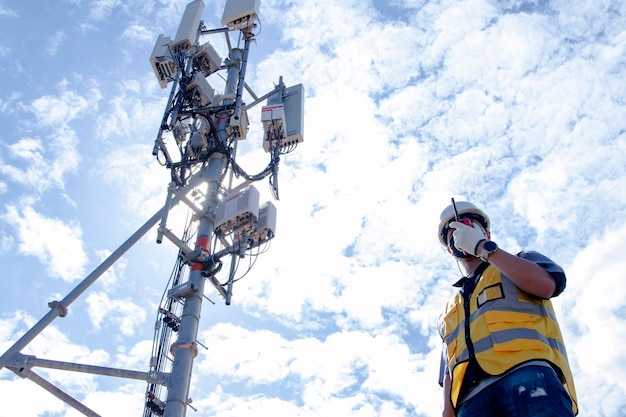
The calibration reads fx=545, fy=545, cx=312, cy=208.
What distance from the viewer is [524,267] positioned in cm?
269

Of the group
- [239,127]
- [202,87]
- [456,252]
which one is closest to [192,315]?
[239,127]

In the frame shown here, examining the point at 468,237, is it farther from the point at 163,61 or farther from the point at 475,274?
the point at 163,61

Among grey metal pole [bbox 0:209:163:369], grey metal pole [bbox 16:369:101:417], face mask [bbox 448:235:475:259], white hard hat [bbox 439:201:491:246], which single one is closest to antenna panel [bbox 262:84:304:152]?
grey metal pole [bbox 0:209:163:369]

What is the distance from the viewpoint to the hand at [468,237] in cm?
288

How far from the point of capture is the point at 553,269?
110 inches

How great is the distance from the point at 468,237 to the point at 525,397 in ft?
2.80

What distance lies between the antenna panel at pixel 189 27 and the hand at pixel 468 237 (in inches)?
388

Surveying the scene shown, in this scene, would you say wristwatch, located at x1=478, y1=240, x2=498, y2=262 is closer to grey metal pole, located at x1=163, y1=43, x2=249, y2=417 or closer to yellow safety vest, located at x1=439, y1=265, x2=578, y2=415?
yellow safety vest, located at x1=439, y1=265, x2=578, y2=415

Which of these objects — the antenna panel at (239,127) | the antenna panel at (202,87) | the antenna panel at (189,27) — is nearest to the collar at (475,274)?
the antenna panel at (239,127)

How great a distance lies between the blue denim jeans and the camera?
2354mm

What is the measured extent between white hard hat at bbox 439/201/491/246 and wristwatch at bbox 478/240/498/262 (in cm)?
65

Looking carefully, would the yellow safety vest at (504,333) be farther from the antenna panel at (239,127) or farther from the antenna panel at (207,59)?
the antenna panel at (207,59)

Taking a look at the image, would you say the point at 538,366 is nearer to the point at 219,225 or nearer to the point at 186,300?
the point at 186,300

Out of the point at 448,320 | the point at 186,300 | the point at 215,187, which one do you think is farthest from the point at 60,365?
the point at 448,320
